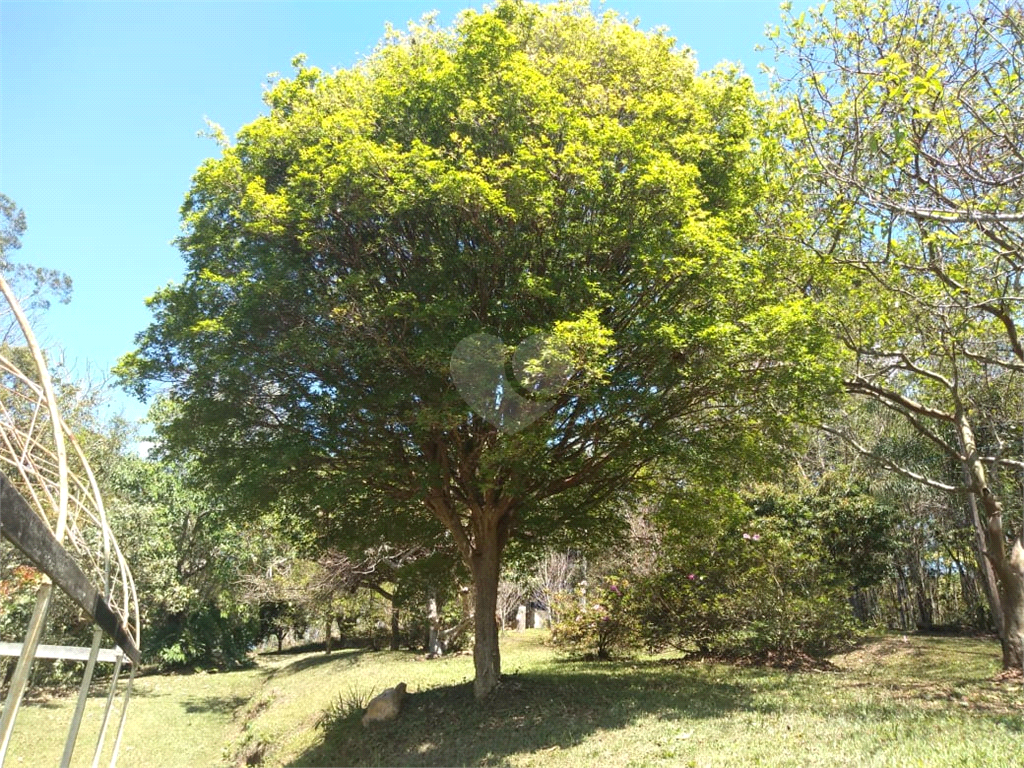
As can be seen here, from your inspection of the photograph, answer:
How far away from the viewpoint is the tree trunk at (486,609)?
10.7 meters

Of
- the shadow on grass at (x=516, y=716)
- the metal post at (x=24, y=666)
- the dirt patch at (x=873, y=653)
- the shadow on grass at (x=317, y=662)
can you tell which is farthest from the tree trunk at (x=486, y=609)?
the shadow on grass at (x=317, y=662)

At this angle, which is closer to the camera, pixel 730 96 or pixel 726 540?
pixel 730 96

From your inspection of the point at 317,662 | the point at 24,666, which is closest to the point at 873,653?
the point at 24,666

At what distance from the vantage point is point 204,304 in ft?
30.6

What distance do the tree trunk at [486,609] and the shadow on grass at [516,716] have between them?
0.32m

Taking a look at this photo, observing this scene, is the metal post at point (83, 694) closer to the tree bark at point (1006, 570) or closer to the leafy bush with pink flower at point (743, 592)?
the leafy bush with pink flower at point (743, 592)

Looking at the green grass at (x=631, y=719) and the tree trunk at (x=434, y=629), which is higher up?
the tree trunk at (x=434, y=629)

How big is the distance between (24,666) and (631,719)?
7.73m

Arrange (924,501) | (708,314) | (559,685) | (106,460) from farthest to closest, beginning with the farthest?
(924,501) < (106,460) < (559,685) < (708,314)

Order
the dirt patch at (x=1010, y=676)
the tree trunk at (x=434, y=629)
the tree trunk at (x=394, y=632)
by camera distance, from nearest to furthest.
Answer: the dirt patch at (x=1010, y=676)
the tree trunk at (x=434, y=629)
the tree trunk at (x=394, y=632)

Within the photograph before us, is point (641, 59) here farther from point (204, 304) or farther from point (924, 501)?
point (924, 501)

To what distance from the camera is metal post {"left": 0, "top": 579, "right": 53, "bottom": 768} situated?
232 centimetres

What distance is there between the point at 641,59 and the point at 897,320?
5562 mm

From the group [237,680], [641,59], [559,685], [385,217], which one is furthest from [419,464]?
[237,680]
